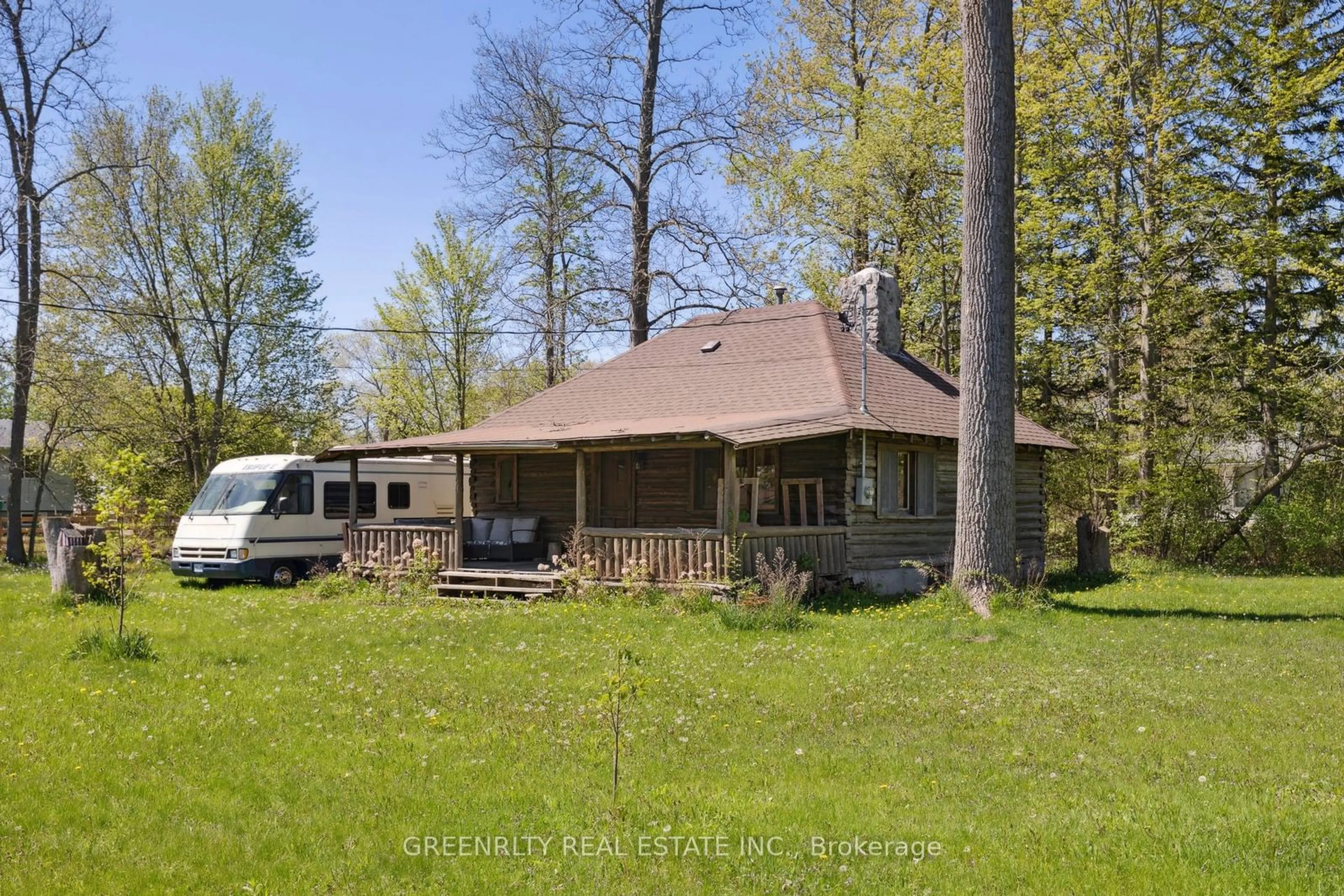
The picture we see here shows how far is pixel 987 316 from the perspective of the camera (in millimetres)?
15734

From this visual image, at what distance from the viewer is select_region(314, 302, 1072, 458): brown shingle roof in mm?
18312

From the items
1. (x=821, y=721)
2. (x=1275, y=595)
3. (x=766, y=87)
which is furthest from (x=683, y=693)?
(x=766, y=87)

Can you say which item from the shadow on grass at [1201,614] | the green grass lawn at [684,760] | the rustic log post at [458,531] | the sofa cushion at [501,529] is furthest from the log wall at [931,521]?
the sofa cushion at [501,529]

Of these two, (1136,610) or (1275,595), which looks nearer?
(1136,610)

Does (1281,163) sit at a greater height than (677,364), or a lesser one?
greater

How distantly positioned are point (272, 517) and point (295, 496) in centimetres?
69

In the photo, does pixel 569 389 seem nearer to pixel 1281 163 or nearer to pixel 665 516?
pixel 665 516

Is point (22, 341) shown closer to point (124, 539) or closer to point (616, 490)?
point (616, 490)

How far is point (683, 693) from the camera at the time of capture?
374 inches

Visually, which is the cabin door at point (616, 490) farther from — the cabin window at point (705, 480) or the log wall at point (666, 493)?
the cabin window at point (705, 480)

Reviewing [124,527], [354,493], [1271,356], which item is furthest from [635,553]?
[1271,356]

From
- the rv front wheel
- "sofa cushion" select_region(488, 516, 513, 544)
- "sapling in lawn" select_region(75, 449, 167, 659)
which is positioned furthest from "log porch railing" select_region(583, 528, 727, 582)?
the rv front wheel

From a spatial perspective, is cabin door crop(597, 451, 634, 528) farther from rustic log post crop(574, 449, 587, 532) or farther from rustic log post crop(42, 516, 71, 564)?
rustic log post crop(42, 516, 71, 564)

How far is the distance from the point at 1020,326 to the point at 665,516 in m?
12.7
